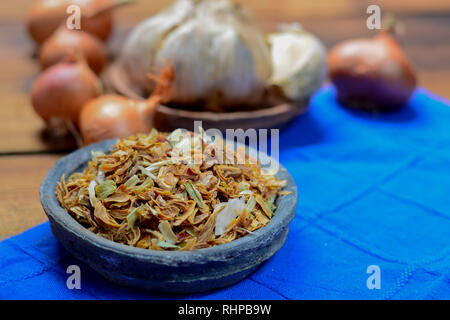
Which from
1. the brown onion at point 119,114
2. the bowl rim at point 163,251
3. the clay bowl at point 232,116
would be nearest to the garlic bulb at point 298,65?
the clay bowl at point 232,116

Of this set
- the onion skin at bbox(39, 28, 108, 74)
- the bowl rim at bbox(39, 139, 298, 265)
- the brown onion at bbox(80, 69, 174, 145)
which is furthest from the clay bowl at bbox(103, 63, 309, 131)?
the bowl rim at bbox(39, 139, 298, 265)

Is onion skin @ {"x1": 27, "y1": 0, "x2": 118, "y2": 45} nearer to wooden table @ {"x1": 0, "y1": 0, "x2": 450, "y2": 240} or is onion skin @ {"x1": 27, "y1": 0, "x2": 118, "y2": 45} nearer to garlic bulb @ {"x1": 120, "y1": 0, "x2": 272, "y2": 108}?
wooden table @ {"x1": 0, "y1": 0, "x2": 450, "y2": 240}

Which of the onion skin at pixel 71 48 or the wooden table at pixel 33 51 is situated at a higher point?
the onion skin at pixel 71 48

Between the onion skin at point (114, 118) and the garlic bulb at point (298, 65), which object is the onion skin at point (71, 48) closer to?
the onion skin at point (114, 118)

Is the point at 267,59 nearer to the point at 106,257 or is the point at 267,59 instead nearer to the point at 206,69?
the point at 206,69

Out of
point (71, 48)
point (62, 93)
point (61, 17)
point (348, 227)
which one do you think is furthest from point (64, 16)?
point (348, 227)
